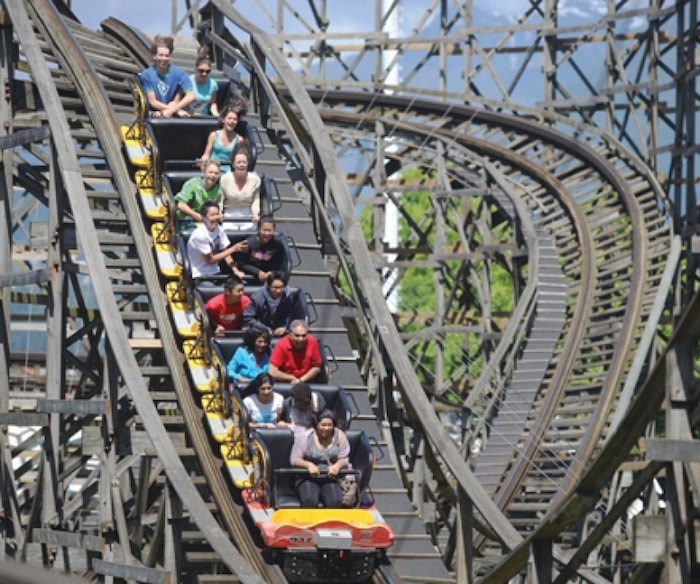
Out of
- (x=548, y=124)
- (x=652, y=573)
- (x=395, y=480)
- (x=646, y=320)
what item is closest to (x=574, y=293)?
(x=646, y=320)

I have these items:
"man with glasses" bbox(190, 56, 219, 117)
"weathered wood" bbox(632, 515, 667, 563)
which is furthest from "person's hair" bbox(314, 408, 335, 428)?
"man with glasses" bbox(190, 56, 219, 117)

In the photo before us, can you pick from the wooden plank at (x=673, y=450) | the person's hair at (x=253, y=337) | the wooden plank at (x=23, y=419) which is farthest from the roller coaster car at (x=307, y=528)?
the wooden plank at (x=673, y=450)

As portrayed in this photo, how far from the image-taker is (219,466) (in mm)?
10453

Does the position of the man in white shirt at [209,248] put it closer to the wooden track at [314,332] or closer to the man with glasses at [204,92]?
the wooden track at [314,332]

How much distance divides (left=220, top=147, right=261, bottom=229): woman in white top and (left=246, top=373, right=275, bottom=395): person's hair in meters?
1.61

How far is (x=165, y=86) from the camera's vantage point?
1312cm

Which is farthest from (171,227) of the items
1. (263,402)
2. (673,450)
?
(673,450)

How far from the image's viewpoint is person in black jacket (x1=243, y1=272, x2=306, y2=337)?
36.8 ft

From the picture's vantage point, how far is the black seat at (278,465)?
9.95 metres

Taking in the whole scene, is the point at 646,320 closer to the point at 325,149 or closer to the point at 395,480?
the point at 325,149

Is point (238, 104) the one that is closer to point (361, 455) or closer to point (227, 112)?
point (227, 112)

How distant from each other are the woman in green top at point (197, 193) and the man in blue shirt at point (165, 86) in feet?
3.03

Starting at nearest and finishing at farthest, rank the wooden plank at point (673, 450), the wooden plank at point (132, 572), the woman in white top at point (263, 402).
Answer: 1. the wooden plank at point (673, 450)
2. the wooden plank at point (132, 572)
3. the woman in white top at point (263, 402)

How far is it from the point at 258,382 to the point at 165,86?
3365 millimetres
